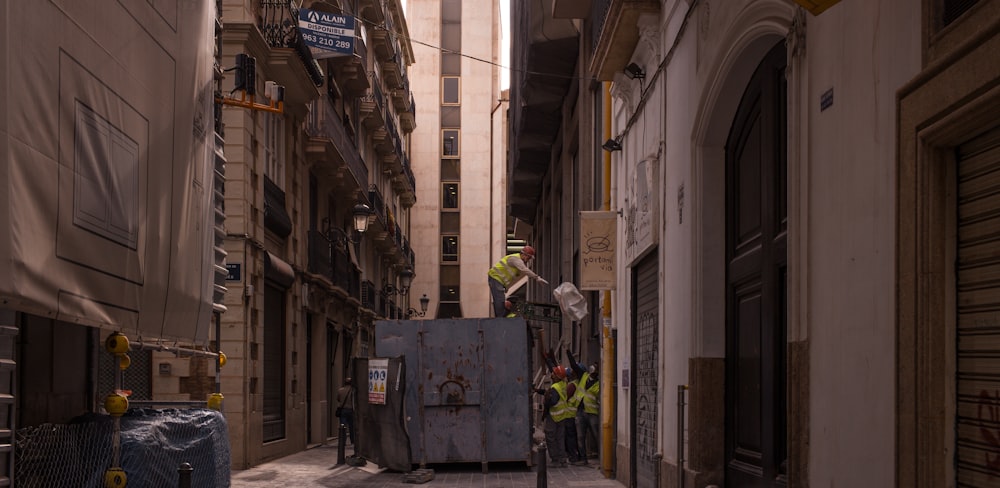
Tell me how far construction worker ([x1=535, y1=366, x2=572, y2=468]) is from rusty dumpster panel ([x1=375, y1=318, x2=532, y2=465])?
1796mm

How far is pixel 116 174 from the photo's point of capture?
23.9 ft

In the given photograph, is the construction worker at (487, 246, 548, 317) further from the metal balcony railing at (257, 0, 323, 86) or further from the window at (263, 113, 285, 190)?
the metal balcony railing at (257, 0, 323, 86)

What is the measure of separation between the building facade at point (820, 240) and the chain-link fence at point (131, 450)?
3841 mm

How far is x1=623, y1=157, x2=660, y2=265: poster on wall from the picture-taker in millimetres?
12609

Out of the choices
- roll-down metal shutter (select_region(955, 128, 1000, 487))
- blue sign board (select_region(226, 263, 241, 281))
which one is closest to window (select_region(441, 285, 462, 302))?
blue sign board (select_region(226, 263, 241, 281))

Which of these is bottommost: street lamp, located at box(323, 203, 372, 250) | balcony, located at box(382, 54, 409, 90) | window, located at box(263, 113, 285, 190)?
street lamp, located at box(323, 203, 372, 250)

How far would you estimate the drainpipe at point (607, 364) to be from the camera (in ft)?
56.9

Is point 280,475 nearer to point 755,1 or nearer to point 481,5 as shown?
point 755,1

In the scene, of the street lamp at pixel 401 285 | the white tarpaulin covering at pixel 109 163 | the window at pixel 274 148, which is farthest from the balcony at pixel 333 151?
the white tarpaulin covering at pixel 109 163

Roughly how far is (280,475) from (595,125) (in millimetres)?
8152

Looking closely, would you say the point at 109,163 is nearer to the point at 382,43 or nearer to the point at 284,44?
the point at 284,44

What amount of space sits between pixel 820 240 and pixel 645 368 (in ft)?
25.1

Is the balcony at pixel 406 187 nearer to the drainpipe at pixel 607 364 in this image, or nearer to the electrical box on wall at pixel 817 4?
the drainpipe at pixel 607 364

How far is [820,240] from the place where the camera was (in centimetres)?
638
